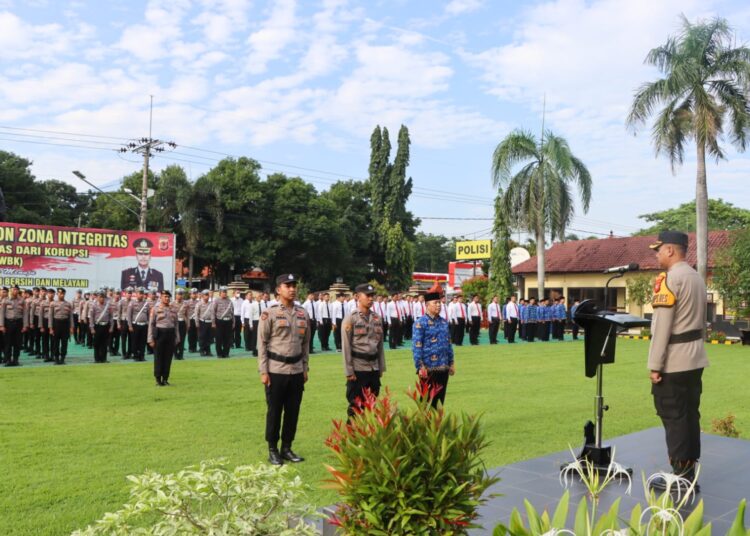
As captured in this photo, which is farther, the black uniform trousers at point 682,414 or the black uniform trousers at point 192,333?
the black uniform trousers at point 192,333

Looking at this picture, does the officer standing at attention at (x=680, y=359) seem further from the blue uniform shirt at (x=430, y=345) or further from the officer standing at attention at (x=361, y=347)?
the officer standing at attention at (x=361, y=347)

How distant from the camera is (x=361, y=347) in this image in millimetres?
6441

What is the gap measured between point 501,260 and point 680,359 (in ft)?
Answer: 93.0

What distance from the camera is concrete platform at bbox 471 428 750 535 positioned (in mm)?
4359

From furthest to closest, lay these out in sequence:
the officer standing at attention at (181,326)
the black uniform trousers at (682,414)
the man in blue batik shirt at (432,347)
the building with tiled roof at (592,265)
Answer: the building with tiled roof at (592,265), the officer standing at attention at (181,326), the man in blue batik shirt at (432,347), the black uniform trousers at (682,414)

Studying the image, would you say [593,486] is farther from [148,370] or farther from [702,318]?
[148,370]

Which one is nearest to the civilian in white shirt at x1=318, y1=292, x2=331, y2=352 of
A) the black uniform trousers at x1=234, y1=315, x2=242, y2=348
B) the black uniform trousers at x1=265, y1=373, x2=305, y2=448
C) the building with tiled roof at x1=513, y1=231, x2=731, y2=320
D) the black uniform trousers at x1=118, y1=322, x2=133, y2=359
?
the black uniform trousers at x1=234, y1=315, x2=242, y2=348

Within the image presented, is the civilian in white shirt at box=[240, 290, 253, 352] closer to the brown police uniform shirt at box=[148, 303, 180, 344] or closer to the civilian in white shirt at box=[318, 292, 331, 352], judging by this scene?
the civilian in white shirt at box=[318, 292, 331, 352]

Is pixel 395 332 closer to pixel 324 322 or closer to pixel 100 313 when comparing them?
pixel 324 322

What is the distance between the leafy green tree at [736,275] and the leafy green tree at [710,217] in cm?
2011

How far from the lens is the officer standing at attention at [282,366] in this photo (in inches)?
240

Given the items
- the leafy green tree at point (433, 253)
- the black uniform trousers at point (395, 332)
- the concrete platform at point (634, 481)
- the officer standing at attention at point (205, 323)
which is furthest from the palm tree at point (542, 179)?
the leafy green tree at point (433, 253)

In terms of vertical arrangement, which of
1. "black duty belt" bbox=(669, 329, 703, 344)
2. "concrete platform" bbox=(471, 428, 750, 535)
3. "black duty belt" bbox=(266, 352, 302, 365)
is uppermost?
"black duty belt" bbox=(669, 329, 703, 344)

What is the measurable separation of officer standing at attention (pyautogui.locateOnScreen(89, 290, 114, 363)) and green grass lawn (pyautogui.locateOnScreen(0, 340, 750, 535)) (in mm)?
966
